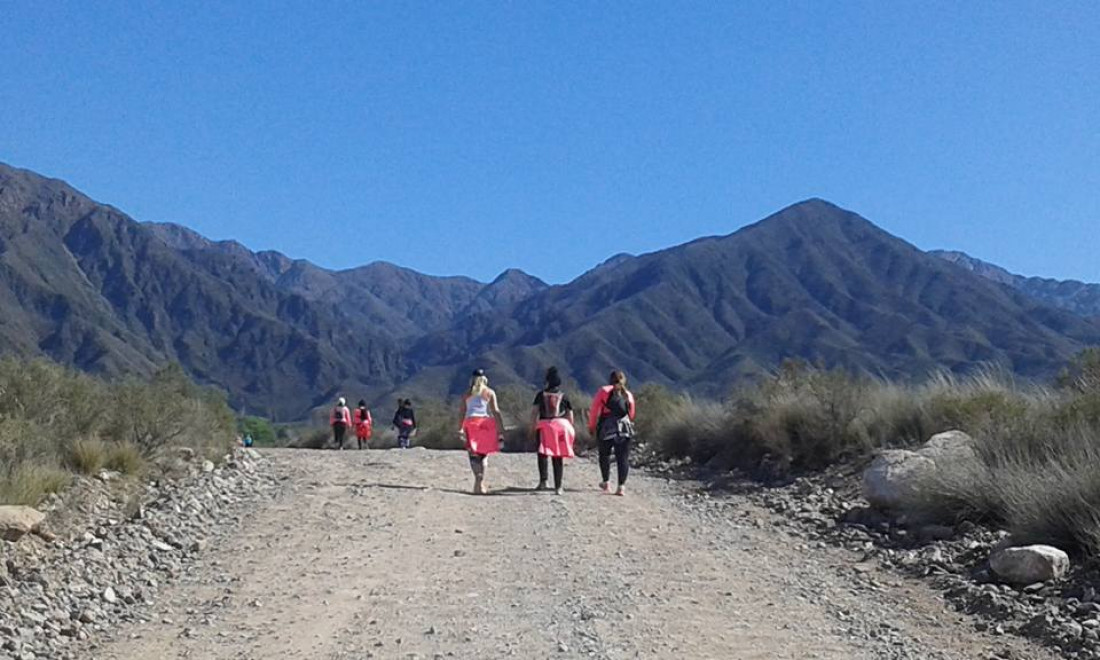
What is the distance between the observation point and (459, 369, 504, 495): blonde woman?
15797 millimetres

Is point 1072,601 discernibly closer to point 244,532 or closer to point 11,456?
point 244,532

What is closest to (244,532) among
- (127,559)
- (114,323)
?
(127,559)

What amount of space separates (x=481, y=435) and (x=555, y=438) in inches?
45.1

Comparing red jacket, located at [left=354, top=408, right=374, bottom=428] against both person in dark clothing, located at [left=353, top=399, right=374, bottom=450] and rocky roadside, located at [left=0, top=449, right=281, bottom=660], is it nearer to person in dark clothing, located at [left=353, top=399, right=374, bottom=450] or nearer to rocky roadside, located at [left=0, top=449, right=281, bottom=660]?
person in dark clothing, located at [left=353, top=399, right=374, bottom=450]

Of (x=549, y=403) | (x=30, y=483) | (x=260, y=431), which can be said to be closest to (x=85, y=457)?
(x=30, y=483)

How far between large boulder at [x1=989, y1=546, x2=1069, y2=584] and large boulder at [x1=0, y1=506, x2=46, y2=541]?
885 cm

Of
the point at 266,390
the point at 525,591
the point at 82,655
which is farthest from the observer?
the point at 266,390

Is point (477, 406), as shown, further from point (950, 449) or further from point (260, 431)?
point (260, 431)

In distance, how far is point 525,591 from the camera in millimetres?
9031

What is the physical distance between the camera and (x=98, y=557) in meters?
9.55

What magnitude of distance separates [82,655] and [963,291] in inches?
6024

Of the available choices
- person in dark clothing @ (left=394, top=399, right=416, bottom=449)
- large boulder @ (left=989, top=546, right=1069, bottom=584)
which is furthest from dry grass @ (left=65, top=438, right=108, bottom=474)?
person in dark clothing @ (left=394, top=399, right=416, bottom=449)

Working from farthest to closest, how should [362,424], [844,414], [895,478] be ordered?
1. [362,424]
2. [844,414]
3. [895,478]

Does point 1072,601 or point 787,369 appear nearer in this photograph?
point 1072,601
